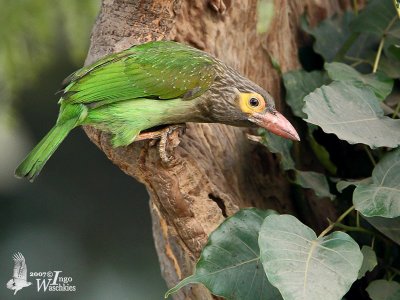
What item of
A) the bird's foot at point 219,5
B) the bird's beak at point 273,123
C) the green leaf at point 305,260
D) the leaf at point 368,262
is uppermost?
the bird's foot at point 219,5

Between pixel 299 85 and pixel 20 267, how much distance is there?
4.93ft

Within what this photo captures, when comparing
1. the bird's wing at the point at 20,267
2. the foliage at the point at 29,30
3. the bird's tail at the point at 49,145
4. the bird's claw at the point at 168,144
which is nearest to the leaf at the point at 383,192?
the bird's claw at the point at 168,144

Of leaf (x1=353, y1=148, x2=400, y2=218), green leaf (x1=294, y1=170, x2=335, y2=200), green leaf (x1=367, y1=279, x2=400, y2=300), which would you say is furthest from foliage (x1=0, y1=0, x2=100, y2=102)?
green leaf (x1=367, y1=279, x2=400, y2=300)

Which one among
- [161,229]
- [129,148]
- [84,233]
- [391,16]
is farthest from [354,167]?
[84,233]

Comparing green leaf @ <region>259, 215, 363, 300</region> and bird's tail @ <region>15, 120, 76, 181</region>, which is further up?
bird's tail @ <region>15, 120, 76, 181</region>

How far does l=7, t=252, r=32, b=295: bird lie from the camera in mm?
3027

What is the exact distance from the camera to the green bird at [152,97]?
74.9 inches

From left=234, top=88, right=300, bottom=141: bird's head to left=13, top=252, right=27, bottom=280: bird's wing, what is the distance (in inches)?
59.3

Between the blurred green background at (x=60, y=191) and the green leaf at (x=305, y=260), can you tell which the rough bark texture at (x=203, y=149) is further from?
the blurred green background at (x=60, y=191)

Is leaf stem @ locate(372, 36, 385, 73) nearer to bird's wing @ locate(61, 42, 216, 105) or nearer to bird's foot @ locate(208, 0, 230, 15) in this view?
bird's foot @ locate(208, 0, 230, 15)

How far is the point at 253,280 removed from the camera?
1903 mm

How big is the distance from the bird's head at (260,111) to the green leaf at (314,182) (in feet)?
0.89

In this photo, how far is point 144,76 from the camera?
194cm

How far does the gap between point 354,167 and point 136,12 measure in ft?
3.44
